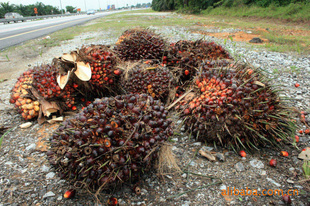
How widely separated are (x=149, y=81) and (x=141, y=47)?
804 mm

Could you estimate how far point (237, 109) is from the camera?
70.0 inches

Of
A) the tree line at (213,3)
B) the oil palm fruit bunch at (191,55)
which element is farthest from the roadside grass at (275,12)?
the oil palm fruit bunch at (191,55)

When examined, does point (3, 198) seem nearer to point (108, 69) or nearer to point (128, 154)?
point (128, 154)

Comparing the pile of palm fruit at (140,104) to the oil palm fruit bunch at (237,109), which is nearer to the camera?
the pile of palm fruit at (140,104)

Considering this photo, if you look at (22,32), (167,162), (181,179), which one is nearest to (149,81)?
(167,162)

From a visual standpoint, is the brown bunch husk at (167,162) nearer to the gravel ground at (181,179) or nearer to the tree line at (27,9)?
the gravel ground at (181,179)

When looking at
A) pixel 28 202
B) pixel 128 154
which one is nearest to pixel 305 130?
pixel 128 154

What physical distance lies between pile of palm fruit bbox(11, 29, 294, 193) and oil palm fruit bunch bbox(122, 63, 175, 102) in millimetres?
13

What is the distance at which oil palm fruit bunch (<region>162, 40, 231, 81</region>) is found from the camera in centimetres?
281

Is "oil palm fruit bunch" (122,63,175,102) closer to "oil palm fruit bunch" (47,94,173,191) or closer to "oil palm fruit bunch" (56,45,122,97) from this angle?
"oil palm fruit bunch" (56,45,122,97)

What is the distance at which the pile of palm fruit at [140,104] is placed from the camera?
4.48 feet

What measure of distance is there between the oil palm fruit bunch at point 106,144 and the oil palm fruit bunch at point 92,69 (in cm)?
108

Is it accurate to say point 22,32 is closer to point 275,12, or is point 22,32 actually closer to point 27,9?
point 275,12

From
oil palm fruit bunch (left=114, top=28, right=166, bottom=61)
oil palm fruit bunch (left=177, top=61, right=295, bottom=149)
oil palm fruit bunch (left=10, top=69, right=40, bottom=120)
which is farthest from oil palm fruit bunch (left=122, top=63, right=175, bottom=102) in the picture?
oil palm fruit bunch (left=10, top=69, right=40, bottom=120)
